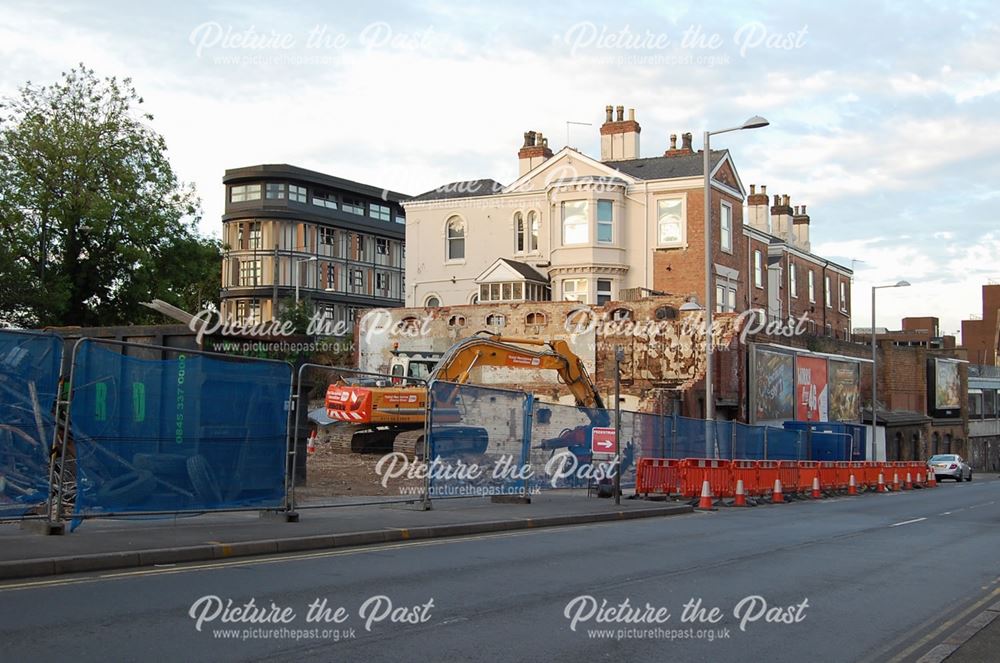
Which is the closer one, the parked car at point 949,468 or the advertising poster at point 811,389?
the parked car at point 949,468

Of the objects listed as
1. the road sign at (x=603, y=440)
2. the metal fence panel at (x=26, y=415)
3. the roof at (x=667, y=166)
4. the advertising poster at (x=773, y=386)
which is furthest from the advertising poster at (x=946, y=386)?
the metal fence panel at (x=26, y=415)

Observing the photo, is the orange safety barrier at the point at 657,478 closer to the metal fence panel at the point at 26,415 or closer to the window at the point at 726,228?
the metal fence panel at the point at 26,415

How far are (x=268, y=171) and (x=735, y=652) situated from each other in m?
78.7

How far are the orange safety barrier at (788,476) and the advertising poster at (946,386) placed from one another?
47341mm

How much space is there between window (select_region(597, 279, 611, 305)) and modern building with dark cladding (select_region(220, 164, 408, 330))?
35.4 m

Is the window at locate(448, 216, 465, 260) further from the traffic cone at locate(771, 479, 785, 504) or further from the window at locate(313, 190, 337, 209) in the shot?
the window at locate(313, 190, 337, 209)

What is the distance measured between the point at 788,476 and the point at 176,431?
19695 millimetres

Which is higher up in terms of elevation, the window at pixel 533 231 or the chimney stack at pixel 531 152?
the chimney stack at pixel 531 152

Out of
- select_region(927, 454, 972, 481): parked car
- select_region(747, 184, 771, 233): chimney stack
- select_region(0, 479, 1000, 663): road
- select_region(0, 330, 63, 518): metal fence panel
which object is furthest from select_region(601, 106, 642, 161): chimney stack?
select_region(0, 330, 63, 518): metal fence panel

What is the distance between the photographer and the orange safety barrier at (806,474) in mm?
30036

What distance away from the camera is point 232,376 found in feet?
48.6

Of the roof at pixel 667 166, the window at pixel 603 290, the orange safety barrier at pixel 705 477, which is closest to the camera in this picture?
the orange safety barrier at pixel 705 477

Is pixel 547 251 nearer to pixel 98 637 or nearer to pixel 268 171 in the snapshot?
pixel 268 171

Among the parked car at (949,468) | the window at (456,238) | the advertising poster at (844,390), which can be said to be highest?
the window at (456,238)
